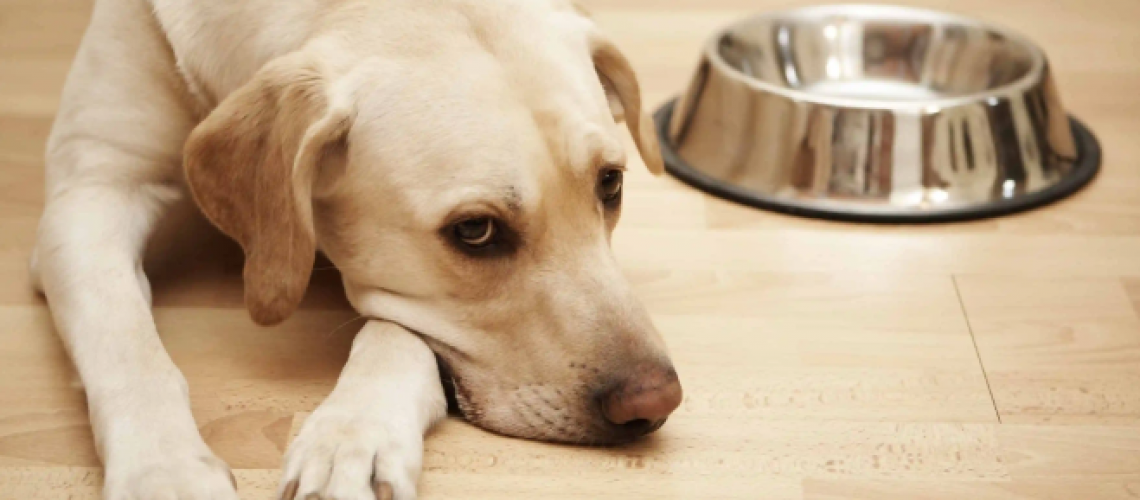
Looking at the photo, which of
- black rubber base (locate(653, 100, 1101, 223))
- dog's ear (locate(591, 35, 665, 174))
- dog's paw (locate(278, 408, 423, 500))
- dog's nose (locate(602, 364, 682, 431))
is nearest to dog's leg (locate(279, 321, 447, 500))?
dog's paw (locate(278, 408, 423, 500))

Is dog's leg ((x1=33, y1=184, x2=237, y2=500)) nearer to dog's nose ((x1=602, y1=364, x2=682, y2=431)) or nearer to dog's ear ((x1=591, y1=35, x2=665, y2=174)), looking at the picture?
dog's nose ((x1=602, y1=364, x2=682, y2=431))

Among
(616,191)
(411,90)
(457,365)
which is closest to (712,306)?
(616,191)

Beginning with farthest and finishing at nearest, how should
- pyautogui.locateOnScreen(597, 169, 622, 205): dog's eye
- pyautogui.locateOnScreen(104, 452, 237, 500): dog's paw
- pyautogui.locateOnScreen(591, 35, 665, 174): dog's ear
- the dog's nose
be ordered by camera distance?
pyautogui.locateOnScreen(591, 35, 665, 174): dog's ear < pyautogui.locateOnScreen(597, 169, 622, 205): dog's eye < the dog's nose < pyautogui.locateOnScreen(104, 452, 237, 500): dog's paw

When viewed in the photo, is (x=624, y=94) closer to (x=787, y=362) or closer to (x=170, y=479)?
(x=787, y=362)

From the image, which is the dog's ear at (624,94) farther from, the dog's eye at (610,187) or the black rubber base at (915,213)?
the black rubber base at (915,213)

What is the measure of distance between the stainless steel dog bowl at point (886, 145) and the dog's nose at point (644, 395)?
101 cm

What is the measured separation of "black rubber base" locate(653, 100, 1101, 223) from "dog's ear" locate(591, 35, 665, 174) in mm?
417

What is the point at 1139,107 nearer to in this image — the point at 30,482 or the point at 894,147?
the point at 894,147

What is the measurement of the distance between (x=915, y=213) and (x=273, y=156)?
1.37 m

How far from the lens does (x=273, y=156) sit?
1.67 metres

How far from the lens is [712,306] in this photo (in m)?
2.19

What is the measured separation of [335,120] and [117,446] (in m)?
0.49

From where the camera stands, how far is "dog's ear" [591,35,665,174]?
202 centimetres

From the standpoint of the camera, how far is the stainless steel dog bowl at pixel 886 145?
2.54 metres
